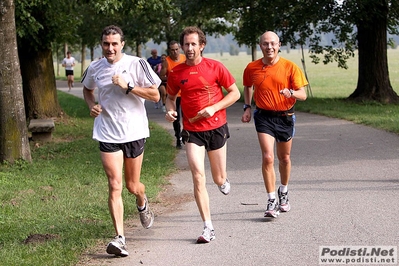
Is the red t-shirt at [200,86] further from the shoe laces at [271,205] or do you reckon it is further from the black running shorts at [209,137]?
the shoe laces at [271,205]

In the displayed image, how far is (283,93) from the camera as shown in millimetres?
7547

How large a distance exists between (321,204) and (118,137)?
105 inches

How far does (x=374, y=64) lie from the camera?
2372 cm

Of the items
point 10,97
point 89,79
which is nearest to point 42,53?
point 10,97

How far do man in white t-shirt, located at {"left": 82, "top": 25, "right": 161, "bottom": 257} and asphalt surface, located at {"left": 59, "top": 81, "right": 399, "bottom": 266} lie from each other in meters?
0.67

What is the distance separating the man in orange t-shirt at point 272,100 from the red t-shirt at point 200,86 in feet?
2.80

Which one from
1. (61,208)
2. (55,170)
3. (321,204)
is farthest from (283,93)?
(55,170)

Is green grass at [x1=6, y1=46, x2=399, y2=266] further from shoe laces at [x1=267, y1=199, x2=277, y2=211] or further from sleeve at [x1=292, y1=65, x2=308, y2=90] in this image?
sleeve at [x1=292, y1=65, x2=308, y2=90]

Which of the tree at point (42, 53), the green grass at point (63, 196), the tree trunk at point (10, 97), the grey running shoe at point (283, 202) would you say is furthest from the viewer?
the tree at point (42, 53)

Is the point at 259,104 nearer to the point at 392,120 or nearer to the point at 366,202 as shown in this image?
the point at 366,202

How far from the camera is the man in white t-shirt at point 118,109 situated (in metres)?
6.64

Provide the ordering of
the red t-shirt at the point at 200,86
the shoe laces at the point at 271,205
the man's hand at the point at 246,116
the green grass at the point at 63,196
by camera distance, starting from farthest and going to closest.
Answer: the man's hand at the point at 246,116, the shoe laces at the point at 271,205, the red t-shirt at the point at 200,86, the green grass at the point at 63,196

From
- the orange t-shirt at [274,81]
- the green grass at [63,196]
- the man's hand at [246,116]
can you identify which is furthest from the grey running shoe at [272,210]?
the green grass at [63,196]

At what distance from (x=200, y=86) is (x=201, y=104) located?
0.53 ft
